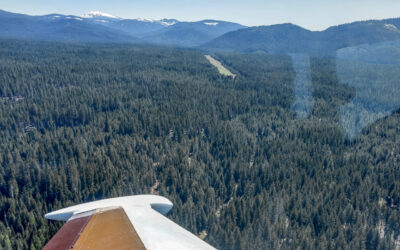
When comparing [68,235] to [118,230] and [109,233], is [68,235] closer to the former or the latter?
[109,233]

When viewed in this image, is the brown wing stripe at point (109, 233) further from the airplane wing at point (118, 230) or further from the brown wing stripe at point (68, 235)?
the brown wing stripe at point (68, 235)

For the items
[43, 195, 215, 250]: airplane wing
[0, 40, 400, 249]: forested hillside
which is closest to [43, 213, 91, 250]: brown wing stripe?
[43, 195, 215, 250]: airplane wing

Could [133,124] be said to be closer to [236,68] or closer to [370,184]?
[370,184]

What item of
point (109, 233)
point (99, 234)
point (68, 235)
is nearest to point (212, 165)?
point (109, 233)

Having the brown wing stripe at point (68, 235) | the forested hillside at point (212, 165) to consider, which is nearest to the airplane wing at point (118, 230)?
the brown wing stripe at point (68, 235)

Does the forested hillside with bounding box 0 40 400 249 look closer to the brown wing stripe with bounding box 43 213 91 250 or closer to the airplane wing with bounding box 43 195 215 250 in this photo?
the airplane wing with bounding box 43 195 215 250

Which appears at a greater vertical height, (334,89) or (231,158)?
(334,89)

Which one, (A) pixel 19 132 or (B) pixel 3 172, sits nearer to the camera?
(B) pixel 3 172

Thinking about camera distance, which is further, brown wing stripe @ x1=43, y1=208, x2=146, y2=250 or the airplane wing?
the airplane wing

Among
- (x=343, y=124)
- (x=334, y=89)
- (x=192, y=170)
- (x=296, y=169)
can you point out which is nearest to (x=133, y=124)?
(x=192, y=170)
